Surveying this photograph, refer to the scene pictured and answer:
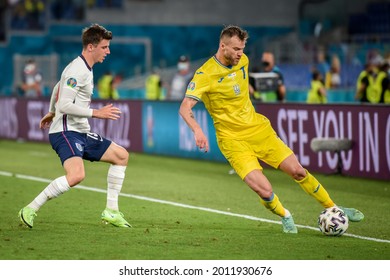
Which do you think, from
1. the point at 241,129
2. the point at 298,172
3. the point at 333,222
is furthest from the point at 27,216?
the point at 333,222

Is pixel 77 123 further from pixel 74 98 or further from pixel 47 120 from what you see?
pixel 47 120

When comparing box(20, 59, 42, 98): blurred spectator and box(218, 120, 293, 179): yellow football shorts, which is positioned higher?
box(218, 120, 293, 179): yellow football shorts

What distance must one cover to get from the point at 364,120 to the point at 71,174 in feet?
24.6

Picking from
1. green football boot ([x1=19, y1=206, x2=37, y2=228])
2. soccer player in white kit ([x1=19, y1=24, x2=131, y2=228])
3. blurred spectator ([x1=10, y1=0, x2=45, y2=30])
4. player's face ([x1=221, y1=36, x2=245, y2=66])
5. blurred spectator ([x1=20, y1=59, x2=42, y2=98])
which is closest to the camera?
player's face ([x1=221, y1=36, x2=245, y2=66])

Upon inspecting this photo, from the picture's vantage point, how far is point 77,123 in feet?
34.3

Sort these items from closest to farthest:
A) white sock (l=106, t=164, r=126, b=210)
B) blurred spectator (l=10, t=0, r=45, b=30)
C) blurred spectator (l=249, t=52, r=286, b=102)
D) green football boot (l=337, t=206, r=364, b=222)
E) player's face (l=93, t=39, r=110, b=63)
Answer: player's face (l=93, t=39, r=110, b=63) → green football boot (l=337, t=206, r=364, b=222) → white sock (l=106, t=164, r=126, b=210) → blurred spectator (l=249, t=52, r=286, b=102) → blurred spectator (l=10, t=0, r=45, b=30)

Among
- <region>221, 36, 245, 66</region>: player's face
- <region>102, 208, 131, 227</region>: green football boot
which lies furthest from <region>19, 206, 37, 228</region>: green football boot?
<region>221, 36, 245, 66</region>: player's face

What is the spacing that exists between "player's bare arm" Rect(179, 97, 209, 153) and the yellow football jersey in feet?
0.80

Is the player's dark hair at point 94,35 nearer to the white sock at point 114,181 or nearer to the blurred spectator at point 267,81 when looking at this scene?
the white sock at point 114,181

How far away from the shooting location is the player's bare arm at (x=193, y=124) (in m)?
9.58

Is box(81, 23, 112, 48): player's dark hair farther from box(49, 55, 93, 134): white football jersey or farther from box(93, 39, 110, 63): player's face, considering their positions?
box(49, 55, 93, 134): white football jersey

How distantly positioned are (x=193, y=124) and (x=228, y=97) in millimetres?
704

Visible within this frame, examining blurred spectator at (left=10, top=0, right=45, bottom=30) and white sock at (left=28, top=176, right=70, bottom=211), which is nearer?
white sock at (left=28, top=176, right=70, bottom=211)

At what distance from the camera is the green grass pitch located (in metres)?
9.09
